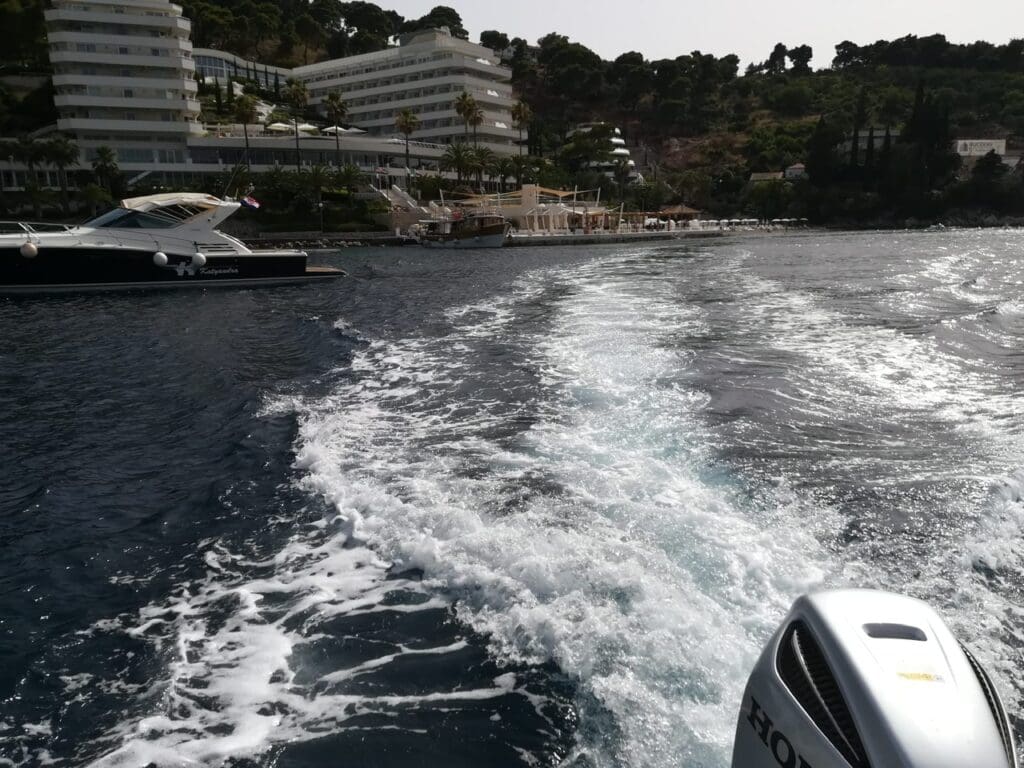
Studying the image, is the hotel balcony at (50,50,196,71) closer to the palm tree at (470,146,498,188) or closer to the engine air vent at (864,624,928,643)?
the palm tree at (470,146,498,188)

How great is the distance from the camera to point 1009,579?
236 inches

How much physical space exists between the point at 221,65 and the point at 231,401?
123 meters

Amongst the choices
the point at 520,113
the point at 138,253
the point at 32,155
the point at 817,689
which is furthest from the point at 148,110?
the point at 817,689

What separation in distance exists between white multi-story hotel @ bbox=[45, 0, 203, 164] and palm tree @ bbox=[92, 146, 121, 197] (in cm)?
648

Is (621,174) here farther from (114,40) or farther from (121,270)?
(121,270)

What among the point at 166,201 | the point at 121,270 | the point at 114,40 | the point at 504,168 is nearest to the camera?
the point at 121,270

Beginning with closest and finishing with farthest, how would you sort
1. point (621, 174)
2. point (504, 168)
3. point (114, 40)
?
point (114, 40)
point (504, 168)
point (621, 174)

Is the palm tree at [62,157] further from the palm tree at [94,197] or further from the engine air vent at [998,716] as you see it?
the engine air vent at [998,716]

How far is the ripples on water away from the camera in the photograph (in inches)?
186

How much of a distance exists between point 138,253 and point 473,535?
2667 centimetres

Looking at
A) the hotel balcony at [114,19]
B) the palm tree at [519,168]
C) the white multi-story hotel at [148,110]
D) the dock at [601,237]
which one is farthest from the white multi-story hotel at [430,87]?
the dock at [601,237]

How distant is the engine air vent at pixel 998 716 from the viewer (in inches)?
106

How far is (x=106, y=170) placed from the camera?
222 feet

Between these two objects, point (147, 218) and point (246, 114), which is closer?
point (147, 218)
